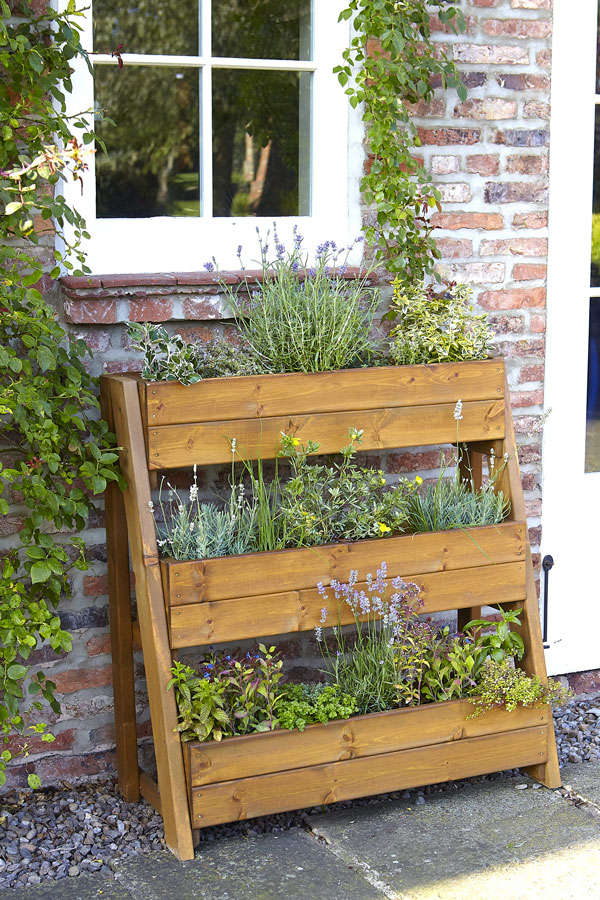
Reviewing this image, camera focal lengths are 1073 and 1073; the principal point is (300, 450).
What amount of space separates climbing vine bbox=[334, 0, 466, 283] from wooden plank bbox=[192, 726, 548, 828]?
54.0 inches


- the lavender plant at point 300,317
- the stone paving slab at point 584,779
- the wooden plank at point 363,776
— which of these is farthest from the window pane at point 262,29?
the stone paving slab at point 584,779

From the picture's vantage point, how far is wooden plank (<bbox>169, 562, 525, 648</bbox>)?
2688 mm

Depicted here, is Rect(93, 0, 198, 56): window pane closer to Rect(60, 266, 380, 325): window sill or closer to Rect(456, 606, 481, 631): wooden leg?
Rect(60, 266, 380, 325): window sill

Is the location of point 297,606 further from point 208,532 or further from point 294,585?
point 208,532

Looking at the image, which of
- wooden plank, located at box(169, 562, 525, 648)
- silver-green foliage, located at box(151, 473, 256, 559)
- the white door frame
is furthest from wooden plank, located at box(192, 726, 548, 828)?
the white door frame

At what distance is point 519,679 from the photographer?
3.00m

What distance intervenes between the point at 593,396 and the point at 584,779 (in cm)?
132

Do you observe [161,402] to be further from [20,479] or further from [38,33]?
[38,33]

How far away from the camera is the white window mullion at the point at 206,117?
3043 millimetres

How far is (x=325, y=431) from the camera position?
286cm

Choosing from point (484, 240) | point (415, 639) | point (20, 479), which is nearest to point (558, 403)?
point (484, 240)

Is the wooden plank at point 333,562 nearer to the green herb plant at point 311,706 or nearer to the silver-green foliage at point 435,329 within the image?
the green herb plant at point 311,706

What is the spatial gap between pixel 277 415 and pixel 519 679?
101 cm

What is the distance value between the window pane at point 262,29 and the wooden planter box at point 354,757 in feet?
6.36
